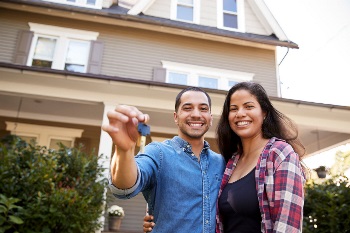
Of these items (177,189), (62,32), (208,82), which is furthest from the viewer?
(208,82)

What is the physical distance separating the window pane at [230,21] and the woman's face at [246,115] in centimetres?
1073

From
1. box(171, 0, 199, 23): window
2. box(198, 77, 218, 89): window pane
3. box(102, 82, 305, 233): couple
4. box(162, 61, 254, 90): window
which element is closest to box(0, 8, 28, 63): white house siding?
box(162, 61, 254, 90): window

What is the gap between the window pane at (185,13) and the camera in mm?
12000

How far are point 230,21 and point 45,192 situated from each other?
9.88m

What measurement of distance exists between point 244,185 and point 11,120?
9175 mm

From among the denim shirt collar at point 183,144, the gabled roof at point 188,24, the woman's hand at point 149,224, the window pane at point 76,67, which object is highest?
the gabled roof at point 188,24

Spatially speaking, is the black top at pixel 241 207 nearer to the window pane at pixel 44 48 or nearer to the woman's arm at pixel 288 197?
the woman's arm at pixel 288 197

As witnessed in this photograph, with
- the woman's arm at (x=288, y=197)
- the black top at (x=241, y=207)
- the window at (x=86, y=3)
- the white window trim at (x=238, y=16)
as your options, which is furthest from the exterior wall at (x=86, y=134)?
the woman's arm at (x=288, y=197)

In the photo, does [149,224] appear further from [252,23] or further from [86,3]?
[252,23]

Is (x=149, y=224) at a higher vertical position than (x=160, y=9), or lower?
lower

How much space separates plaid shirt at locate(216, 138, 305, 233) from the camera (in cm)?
159

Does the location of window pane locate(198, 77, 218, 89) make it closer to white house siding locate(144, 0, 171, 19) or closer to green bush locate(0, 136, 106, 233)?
white house siding locate(144, 0, 171, 19)

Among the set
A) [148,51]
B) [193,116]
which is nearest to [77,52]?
[148,51]

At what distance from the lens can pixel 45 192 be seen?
5.05 meters
